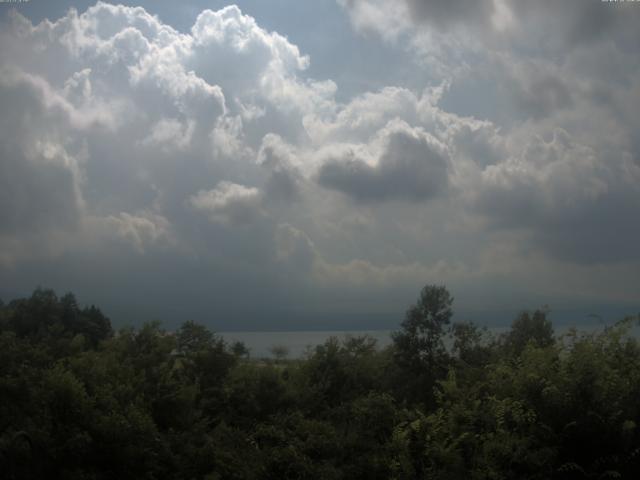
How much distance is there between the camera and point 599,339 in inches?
775

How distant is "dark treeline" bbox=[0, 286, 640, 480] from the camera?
54.2 ft

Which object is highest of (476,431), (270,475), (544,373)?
(544,373)

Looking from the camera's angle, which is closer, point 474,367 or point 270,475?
point 270,475

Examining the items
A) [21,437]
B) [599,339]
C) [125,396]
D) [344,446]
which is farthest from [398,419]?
[21,437]

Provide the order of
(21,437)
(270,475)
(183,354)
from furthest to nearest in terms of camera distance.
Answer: (183,354) → (270,475) → (21,437)

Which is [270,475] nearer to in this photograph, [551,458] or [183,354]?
[551,458]

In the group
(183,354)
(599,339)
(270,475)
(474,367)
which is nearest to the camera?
(270,475)

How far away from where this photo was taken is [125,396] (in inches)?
812

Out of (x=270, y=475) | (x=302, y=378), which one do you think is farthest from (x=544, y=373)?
(x=302, y=378)

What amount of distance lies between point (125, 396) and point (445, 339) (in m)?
13.1

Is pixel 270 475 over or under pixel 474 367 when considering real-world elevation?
under

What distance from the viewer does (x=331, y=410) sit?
905 inches

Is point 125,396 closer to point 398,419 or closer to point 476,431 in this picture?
point 398,419

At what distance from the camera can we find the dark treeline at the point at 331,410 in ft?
54.2
